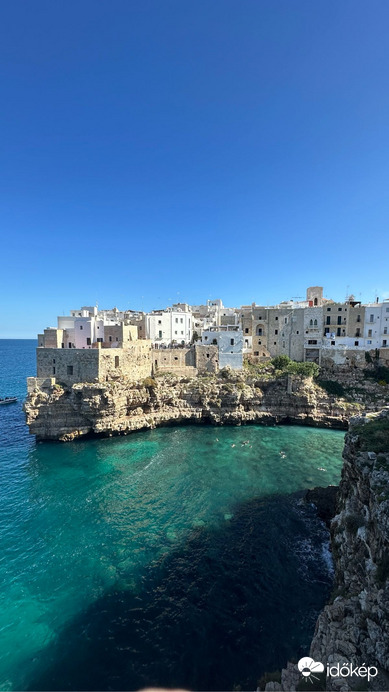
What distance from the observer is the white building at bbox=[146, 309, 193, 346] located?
51312 millimetres

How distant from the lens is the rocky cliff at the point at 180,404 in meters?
34.9

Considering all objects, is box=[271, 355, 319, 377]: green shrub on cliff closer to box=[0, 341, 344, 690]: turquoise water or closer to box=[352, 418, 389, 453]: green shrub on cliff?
box=[0, 341, 344, 690]: turquoise water

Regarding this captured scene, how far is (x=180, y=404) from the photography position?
41.1m

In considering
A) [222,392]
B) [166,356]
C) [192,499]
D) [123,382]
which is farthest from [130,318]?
[192,499]

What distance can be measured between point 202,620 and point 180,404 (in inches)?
1124

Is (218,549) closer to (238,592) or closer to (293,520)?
(238,592)

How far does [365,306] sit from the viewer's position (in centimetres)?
4562

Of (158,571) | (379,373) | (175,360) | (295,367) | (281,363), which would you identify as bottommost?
(158,571)

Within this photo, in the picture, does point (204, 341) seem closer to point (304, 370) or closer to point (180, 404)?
point (180, 404)

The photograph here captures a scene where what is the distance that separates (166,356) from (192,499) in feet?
86.2

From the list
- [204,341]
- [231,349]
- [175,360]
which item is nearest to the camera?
[175,360]

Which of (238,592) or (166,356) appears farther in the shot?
(166,356)

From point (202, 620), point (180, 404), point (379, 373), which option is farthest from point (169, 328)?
point (202, 620)

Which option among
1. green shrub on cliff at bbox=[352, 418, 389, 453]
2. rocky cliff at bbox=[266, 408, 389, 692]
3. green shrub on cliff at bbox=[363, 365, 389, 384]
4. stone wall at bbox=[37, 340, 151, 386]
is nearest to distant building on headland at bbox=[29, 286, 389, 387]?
stone wall at bbox=[37, 340, 151, 386]
